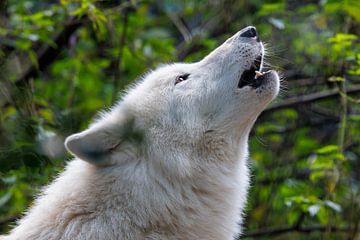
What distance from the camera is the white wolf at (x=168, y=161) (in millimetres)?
3883

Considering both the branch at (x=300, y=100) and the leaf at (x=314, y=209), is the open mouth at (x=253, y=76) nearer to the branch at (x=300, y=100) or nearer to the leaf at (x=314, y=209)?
the leaf at (x=314, y=209)

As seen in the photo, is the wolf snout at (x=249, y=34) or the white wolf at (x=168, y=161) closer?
the white wolf at (x=168, y=161)

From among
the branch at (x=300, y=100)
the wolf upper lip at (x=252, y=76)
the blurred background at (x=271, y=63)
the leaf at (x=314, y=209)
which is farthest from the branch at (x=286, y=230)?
the wolf upper lip at (x=252, y=76)

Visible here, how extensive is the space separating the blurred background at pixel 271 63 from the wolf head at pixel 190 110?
1.54 metres

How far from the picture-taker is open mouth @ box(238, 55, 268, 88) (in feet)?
14.0

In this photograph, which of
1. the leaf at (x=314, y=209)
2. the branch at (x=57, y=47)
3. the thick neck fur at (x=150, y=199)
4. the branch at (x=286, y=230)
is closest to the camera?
the thick neck fur at (x=150, y=199)

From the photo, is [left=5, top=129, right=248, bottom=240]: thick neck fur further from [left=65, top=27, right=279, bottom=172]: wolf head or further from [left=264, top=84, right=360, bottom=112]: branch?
[left=264, top=84, right=360, bottom=112]: branch

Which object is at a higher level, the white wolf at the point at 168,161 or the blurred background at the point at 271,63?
the white wolf at the point at 168,161

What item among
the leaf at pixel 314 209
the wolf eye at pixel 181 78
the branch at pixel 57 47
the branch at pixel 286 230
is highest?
the wolf eye at pixel 181 78

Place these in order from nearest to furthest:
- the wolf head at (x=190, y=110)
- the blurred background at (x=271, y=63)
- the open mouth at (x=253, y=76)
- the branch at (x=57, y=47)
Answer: the wolf head at (x=190, y=110), the open mouth at (x=253, y=76), the blurred background at (x=271, y=63), the branch at (x=57, y=47)

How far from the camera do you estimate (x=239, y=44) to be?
4371 mm

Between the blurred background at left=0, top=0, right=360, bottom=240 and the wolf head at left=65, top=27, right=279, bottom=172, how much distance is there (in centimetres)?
154

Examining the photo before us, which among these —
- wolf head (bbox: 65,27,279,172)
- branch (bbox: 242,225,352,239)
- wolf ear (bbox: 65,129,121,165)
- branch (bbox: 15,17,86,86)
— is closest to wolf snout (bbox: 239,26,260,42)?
wolf head (bbox: 65,27,279,172)

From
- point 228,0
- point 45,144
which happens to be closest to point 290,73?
point 228,0
